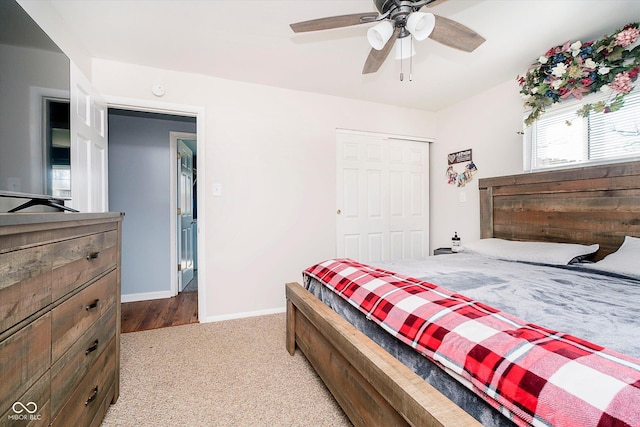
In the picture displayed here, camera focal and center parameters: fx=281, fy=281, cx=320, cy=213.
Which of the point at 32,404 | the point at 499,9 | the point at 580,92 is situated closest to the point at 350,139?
the point at 499,9

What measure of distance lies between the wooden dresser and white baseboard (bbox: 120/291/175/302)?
2.20 meters

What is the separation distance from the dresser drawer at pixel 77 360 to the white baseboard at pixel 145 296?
7.37ft

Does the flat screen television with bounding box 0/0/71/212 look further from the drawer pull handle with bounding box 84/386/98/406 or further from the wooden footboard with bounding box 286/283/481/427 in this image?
the wooden footboard with bounding box 286/283/481/427

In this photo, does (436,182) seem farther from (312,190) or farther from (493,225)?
(312,190)

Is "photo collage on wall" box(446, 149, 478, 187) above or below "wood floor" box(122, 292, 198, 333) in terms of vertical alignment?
above

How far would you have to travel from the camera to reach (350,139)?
3.35 metres

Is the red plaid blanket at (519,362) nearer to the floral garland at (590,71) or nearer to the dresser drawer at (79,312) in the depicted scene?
the dresser drawer at (79,312)

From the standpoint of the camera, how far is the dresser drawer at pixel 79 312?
0.91 meters

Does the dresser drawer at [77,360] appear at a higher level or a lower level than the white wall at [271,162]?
lower

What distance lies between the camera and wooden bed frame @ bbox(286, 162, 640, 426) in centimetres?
88

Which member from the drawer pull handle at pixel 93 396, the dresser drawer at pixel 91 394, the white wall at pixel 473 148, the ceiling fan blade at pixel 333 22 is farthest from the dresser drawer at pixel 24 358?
the white wall at pixel 473 148

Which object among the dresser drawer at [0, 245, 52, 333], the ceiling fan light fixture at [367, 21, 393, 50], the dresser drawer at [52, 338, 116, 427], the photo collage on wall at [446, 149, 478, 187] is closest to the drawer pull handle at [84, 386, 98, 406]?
the dresser drawer at [52, 338, 116, 427]

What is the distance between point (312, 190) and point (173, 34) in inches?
71.2

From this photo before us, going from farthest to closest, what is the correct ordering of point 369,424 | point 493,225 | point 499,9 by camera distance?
1. point 493,225
2. point 499,9
3. point 369,424
